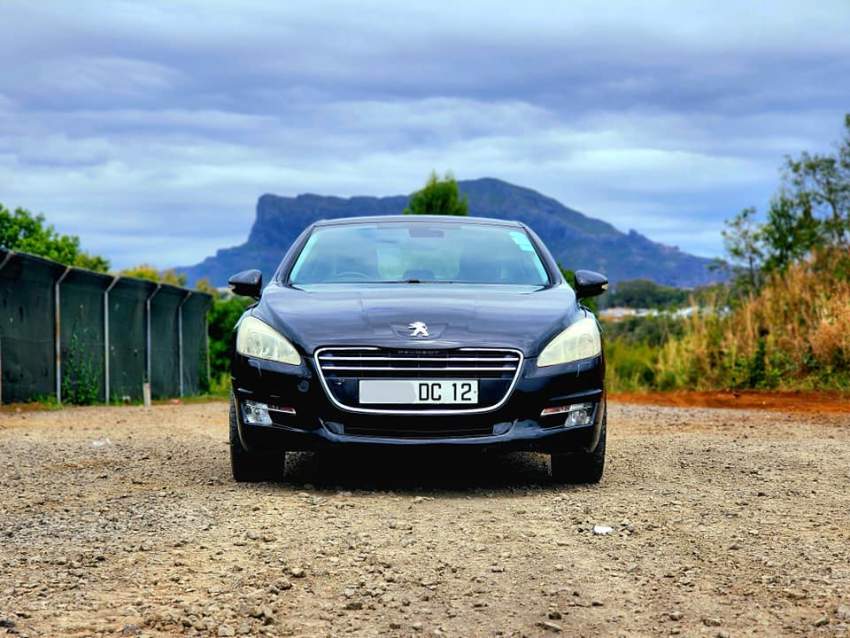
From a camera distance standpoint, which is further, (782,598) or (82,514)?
(82,514)

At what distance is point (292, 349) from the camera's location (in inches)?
261

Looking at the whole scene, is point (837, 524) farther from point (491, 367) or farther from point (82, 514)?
point (82, 514)

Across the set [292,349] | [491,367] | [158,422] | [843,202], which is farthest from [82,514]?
[843,202]

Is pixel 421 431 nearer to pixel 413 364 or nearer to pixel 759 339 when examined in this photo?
Result: pixel 413 364

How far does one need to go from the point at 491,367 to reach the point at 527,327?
1.09 feet

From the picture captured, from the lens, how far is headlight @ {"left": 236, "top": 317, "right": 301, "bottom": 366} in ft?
21.7

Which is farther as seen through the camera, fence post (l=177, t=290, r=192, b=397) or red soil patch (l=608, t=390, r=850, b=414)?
fence post (l=177, t=290, r=192, b=397)

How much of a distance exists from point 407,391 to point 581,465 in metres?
1.20

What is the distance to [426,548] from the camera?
5.20 m

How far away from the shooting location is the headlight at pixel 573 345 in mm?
6660

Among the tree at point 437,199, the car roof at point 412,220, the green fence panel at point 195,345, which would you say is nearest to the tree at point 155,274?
the tree at point 437,199

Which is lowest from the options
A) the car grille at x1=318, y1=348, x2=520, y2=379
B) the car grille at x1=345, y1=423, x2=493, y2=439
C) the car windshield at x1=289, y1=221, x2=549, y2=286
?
the car grille at x1=345, y1=423, x2=493, y2=439

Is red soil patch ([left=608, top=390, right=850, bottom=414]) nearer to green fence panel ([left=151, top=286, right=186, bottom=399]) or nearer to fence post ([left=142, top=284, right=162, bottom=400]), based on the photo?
fence post ([left=142, top=284, right=162, bottom=400])

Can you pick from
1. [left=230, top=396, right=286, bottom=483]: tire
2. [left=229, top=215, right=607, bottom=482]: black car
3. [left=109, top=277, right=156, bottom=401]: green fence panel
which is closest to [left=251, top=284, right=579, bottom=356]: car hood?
[left=229, top=215, right=607, bottom=482]: black car
